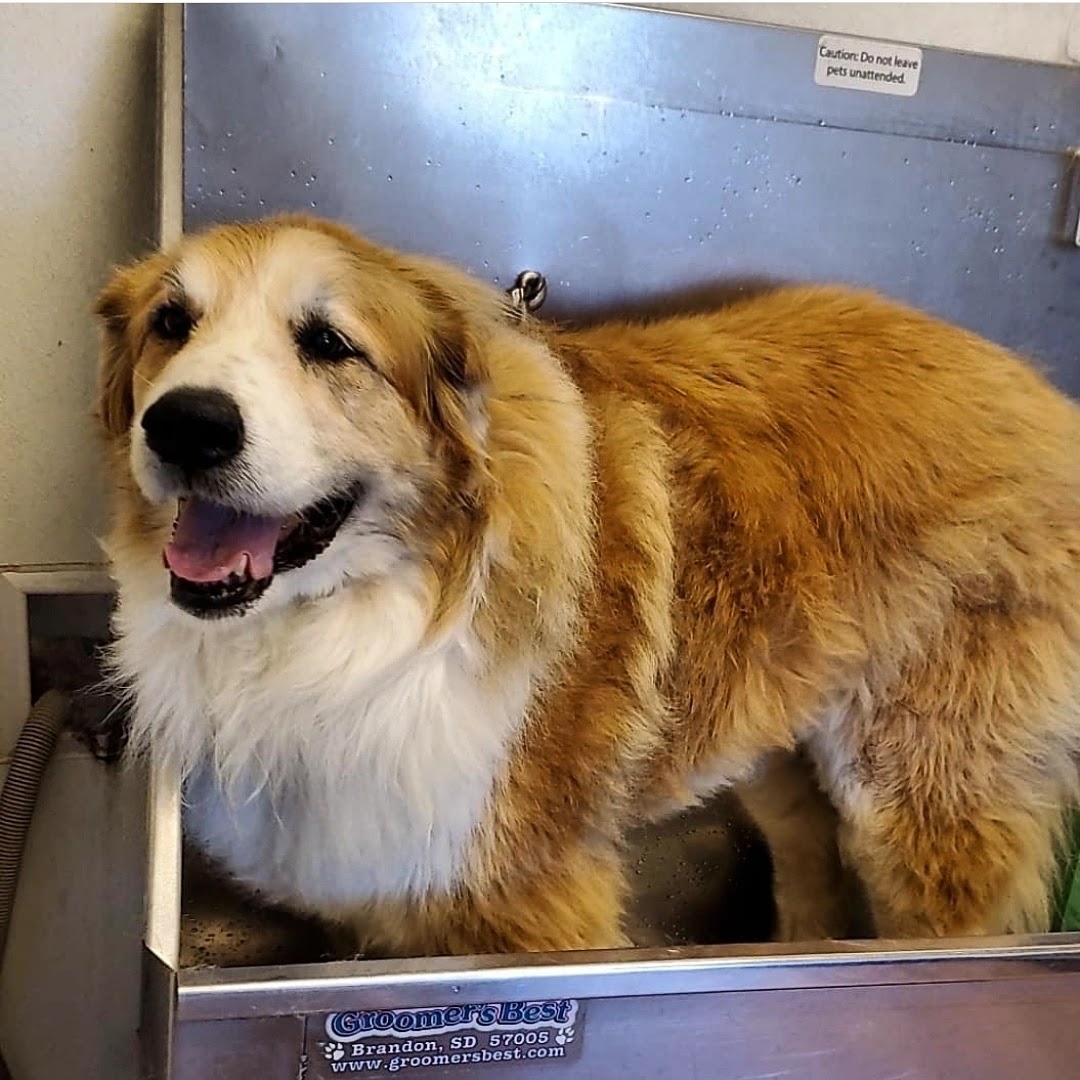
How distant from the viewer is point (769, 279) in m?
1.43

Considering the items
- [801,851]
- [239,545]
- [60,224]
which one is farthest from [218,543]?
[801,851]

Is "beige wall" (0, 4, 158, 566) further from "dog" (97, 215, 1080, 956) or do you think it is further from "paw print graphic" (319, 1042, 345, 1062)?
"paw print graphic" (319, 1042, 345, 1062)

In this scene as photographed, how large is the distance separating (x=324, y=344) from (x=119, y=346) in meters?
0.22

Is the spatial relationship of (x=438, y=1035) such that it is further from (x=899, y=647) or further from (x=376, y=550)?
(x=899, y=647)

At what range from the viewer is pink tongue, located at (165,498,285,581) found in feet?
2.91

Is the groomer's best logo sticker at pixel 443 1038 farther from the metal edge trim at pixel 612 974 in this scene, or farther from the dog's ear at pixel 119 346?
the dog's ear at pixel 119 346

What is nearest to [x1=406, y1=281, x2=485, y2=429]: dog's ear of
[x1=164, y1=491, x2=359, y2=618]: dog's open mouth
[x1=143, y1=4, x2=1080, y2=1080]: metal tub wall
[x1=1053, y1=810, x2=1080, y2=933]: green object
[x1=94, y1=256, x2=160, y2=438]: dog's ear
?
[x1=164, y1=491, x2=359, y2=618]: dog's open mouth

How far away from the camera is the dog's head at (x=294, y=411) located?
837 mm

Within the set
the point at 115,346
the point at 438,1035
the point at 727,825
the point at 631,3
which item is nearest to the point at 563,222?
the point at 631,3

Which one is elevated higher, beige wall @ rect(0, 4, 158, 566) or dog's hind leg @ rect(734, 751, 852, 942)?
beige wall @ rect(0, 4, 158, 566)

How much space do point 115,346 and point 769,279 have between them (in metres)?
0.78

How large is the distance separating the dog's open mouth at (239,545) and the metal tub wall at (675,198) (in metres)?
0.18

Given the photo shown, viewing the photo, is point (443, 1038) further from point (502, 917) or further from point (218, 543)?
point (218, 543)

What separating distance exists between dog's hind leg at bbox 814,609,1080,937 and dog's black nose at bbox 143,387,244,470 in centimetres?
68
